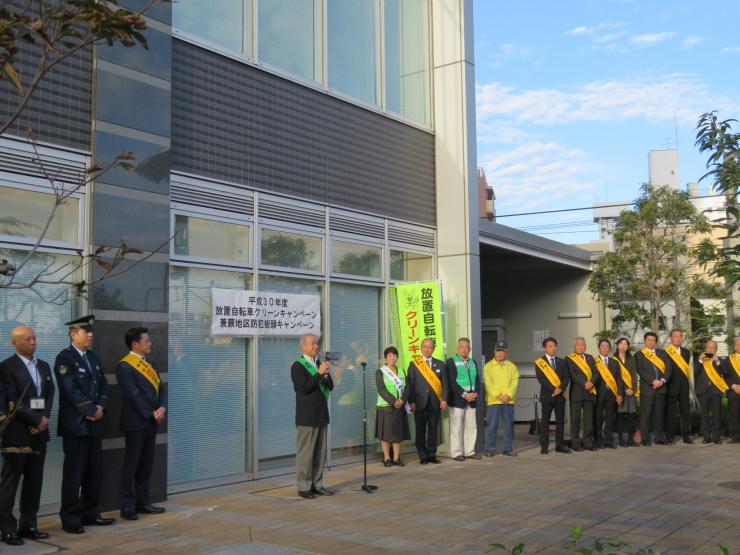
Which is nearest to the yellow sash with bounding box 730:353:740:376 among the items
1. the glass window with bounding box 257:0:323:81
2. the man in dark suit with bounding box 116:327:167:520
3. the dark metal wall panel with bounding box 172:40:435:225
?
the dark metal wall panel with bounding box 172:40:435:225

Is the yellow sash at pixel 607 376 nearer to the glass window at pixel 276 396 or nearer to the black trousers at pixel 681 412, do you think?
the black trousers at pixel 681 412

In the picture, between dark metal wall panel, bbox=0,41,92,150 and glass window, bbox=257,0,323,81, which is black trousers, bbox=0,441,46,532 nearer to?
dark metal wall panel, bbox=0,41,92,150

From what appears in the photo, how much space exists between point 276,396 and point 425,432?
260 cm

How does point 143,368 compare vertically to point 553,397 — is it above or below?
above

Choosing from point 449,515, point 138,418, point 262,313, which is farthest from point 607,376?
point 138,418

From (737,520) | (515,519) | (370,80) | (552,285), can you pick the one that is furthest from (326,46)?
(552,285)

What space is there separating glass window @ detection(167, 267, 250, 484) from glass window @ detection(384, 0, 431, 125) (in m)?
4.57

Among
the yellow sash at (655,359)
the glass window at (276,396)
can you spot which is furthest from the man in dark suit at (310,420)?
the yellow sash at (655,359)

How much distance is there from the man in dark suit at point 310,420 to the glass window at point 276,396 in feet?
3.89

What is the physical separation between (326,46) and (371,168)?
1.82 metres

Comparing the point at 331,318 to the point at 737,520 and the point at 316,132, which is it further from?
→ the point at 737,520

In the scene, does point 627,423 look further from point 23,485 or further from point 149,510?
point 23,485

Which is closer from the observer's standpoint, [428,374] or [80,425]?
[80,425]

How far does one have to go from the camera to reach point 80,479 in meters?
7.05
